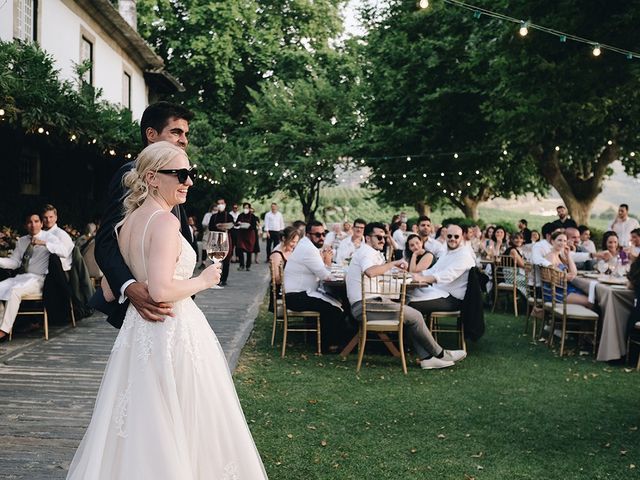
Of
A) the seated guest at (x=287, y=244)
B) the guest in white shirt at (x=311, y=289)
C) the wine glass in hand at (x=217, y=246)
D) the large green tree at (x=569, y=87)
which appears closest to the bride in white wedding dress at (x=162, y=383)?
the wine glass in hand at (x=217, y=246)

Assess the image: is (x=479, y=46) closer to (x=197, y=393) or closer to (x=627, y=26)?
(x=627, y=26)

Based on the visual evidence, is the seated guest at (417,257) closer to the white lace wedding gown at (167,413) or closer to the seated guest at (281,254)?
the seated guest at (281,254)

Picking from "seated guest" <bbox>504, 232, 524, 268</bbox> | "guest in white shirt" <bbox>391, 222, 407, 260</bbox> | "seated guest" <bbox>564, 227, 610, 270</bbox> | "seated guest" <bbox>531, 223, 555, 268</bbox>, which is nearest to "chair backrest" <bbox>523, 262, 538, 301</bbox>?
"seated guest" <bbox>531, 223, 555, 268</bbox>

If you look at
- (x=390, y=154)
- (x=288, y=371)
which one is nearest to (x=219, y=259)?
(x=288, y=371)

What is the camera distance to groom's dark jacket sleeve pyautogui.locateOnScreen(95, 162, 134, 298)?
3.11 m

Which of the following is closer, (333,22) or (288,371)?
(288,371)

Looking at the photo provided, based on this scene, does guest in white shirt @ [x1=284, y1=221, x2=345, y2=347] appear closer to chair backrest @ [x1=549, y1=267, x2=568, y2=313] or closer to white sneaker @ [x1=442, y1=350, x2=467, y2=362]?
white sneaker @ [x1=442, y1=350, x2=467, y2=362]

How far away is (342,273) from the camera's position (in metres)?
9.92

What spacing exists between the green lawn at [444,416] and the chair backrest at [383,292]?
67 centimetres

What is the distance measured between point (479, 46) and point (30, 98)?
16104 millimetres

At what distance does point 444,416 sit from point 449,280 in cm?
299

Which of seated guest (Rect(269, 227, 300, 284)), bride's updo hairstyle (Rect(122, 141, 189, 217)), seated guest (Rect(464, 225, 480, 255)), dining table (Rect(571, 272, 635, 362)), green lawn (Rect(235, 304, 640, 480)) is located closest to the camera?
bride's updo hairstyle (Rect(122, 141, 189, 217))

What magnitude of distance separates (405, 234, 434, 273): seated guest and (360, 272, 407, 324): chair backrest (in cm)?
176

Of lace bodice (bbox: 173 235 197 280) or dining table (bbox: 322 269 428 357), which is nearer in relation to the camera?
lace bodice (bbox: 173 235 197 280)
